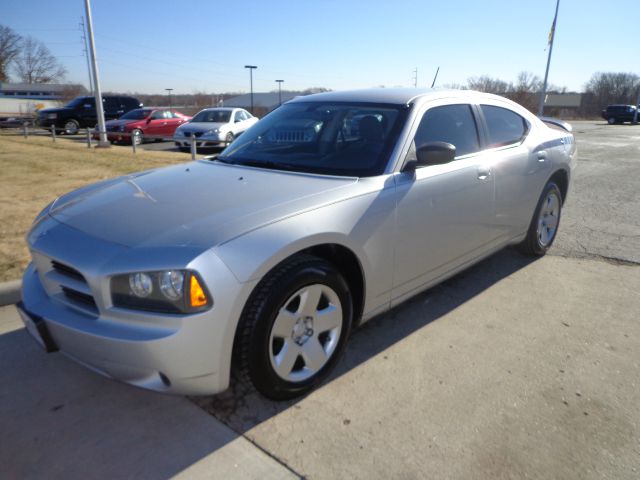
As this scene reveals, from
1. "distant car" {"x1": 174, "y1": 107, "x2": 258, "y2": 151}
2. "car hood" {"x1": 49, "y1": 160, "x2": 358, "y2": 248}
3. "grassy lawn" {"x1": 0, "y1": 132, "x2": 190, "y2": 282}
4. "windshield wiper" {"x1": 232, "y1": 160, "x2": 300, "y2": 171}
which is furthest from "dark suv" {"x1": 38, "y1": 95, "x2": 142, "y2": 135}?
"car hood" {"x1": 49, "y1": 160, "x2": 358, "y2": 248}

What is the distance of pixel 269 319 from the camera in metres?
2.21

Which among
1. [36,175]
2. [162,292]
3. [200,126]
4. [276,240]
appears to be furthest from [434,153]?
[200,126]

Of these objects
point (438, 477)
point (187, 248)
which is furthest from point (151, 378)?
point (438, 477)

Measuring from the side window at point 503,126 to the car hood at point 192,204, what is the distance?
1731 mm

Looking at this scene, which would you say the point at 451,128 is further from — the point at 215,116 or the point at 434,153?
the point at 215,116

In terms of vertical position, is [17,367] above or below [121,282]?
below

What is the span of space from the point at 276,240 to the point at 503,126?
9.04 feet

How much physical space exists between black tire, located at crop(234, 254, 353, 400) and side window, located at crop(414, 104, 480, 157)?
1.23 metres

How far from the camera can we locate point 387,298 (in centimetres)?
293

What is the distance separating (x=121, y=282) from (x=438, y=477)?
1607 mm

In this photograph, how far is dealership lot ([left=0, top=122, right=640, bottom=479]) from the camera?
6.87 ft

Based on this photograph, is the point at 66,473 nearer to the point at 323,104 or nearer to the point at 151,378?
the point at 151,378

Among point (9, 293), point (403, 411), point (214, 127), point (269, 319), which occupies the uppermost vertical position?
point (214, 127)

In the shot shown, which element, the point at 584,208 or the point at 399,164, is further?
the point at 584,208
